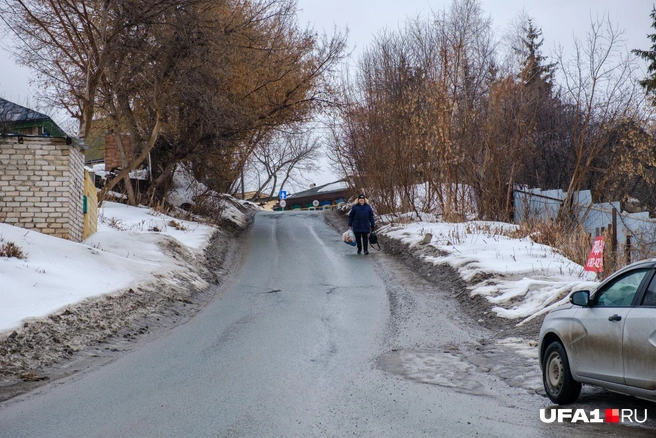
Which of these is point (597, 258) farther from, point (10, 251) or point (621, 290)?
point (10, 251)

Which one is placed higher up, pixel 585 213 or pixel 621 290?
pixel 585 213

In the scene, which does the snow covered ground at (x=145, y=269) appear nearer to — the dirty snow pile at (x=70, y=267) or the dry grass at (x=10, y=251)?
the dirty snow pile at (x=70, y=267)

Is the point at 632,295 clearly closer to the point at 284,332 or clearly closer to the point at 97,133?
the point at 284,332

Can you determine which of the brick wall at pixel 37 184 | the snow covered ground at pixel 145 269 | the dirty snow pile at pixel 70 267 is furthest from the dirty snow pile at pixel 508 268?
the brick wall at pixel 37 184

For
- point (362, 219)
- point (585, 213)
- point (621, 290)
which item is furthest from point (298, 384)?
point (585, 213)

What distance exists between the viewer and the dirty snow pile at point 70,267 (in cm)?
1051

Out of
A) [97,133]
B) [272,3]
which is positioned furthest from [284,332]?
[97,133]

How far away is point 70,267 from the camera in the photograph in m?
13.5

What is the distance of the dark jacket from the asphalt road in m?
8.15

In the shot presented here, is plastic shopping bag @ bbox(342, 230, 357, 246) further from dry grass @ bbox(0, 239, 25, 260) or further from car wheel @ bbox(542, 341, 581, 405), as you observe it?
car wheel @ bbox(542, 341, 581, 405)

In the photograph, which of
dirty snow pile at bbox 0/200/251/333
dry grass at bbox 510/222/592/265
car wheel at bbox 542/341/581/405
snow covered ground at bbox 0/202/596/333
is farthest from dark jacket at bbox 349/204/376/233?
car wheel at bbox 542/341/581/405

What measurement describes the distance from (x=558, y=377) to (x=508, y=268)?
770 cm

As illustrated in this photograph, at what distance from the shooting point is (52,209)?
1653 centimetres

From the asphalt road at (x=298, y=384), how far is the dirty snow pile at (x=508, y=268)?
0.93 metres
